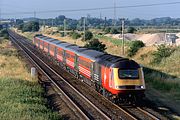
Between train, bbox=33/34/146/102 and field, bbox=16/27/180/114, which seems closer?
train, bbox=33/34/146/102

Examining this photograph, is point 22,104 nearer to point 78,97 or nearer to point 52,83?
point 78,97

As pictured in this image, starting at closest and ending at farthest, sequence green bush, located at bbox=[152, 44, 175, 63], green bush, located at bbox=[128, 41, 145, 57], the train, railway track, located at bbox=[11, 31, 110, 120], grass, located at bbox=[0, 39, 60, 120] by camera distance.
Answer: grass, located at bbox=[0, 39, 60, 120] → railway track, located at bbox=[11, 31, 110, 120] → the train → green bush, located at bbox=[152, 44, 175, 63] → green bush, located at bbox=[128, 41, 145, 57]

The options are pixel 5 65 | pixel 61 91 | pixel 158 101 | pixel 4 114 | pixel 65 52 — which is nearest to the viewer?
pixel 4 114

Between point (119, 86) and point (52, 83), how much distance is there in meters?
10.9

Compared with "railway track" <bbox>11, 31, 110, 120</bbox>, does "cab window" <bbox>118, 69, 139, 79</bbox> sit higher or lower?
higher

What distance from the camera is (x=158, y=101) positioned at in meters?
25.2

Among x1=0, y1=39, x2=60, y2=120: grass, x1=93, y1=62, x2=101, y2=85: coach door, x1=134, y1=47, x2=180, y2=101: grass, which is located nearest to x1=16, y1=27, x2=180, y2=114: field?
x1=134, y1=47, x2=180, y2=101: grass

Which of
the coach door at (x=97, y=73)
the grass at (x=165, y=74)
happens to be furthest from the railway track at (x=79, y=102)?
the grass at (x=165, y=74)

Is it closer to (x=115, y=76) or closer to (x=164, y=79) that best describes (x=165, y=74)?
(x=164, y=79)

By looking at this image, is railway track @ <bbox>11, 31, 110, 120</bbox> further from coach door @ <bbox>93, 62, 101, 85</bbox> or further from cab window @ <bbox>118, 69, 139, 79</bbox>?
cab window @ <bbox>118, 69, 139, 79</bbox>

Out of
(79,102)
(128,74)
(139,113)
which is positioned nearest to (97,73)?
(79,102)

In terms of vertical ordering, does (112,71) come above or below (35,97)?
above

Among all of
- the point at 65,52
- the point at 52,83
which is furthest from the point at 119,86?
the point at 65,52

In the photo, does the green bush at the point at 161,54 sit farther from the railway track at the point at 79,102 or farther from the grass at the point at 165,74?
the railway track at the point at 79,102
